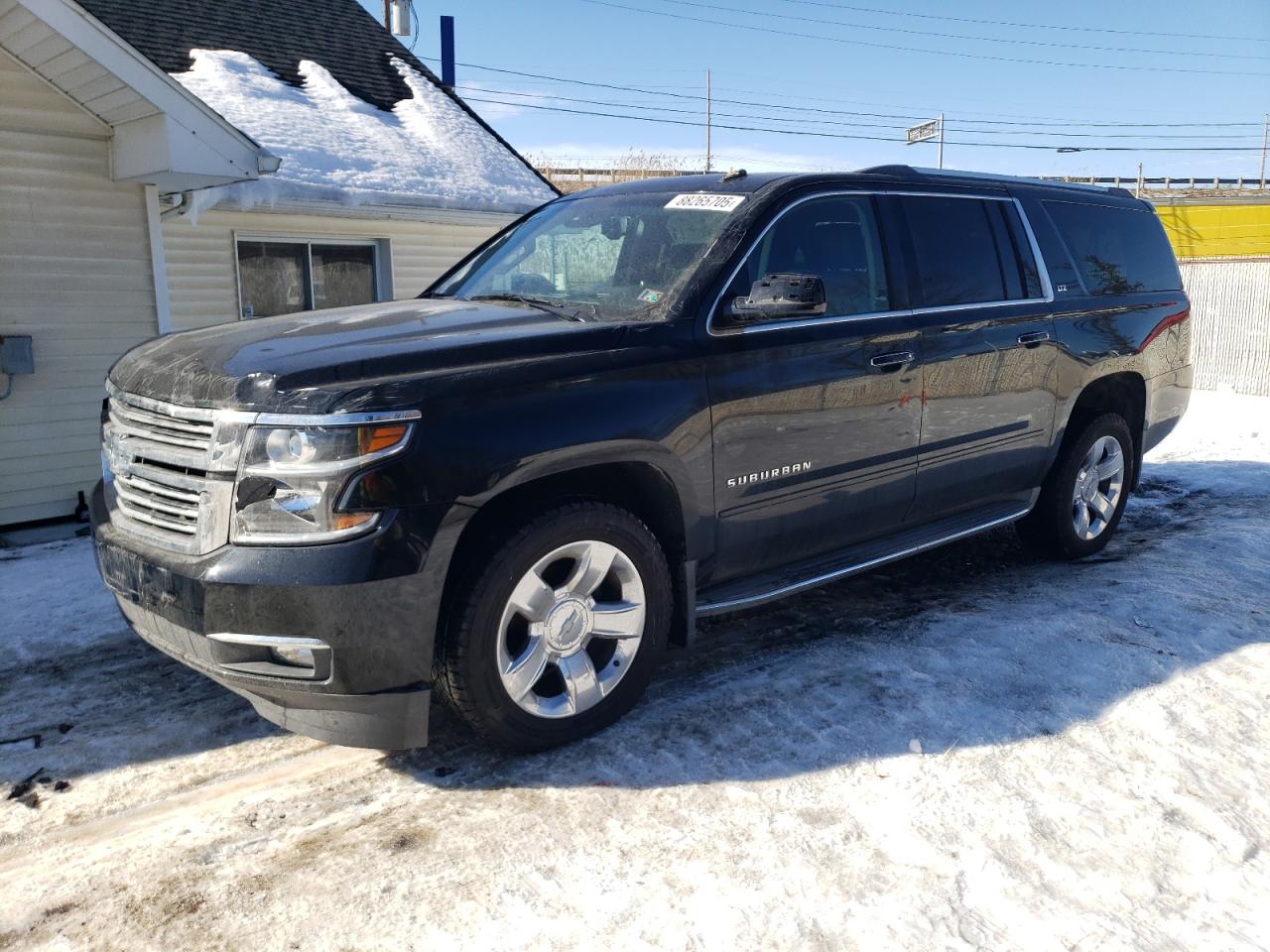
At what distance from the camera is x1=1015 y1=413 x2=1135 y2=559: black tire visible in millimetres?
5664

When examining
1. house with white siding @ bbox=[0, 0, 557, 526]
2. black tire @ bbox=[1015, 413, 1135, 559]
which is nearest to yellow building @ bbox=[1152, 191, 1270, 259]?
house with white siding @ bbox=[0, 0, 557, 526]

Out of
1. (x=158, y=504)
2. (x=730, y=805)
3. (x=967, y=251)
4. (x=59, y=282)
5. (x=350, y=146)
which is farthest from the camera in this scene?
(x=350, y=146)

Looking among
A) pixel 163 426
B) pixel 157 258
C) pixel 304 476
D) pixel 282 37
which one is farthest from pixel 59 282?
pixel 304 476

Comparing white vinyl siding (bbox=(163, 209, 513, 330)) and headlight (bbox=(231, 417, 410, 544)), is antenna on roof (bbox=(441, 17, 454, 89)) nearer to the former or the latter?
white vinyl siding (bbox=(163, 209, 513, 330))

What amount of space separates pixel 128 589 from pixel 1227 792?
3.70m

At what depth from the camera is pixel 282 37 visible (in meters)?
12.0

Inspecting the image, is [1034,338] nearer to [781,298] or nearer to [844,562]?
[844,562]

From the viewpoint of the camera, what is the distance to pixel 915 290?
464 cm

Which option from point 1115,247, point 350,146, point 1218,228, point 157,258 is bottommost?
point 157,258

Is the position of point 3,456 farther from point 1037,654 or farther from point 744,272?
point 1037,654

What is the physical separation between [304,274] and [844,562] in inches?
315

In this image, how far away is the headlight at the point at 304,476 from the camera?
9.77ft

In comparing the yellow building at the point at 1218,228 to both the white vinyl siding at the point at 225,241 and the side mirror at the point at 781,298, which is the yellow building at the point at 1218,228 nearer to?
the white vinyl siding at the point at 225,241

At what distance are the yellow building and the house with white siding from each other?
1071 inches
